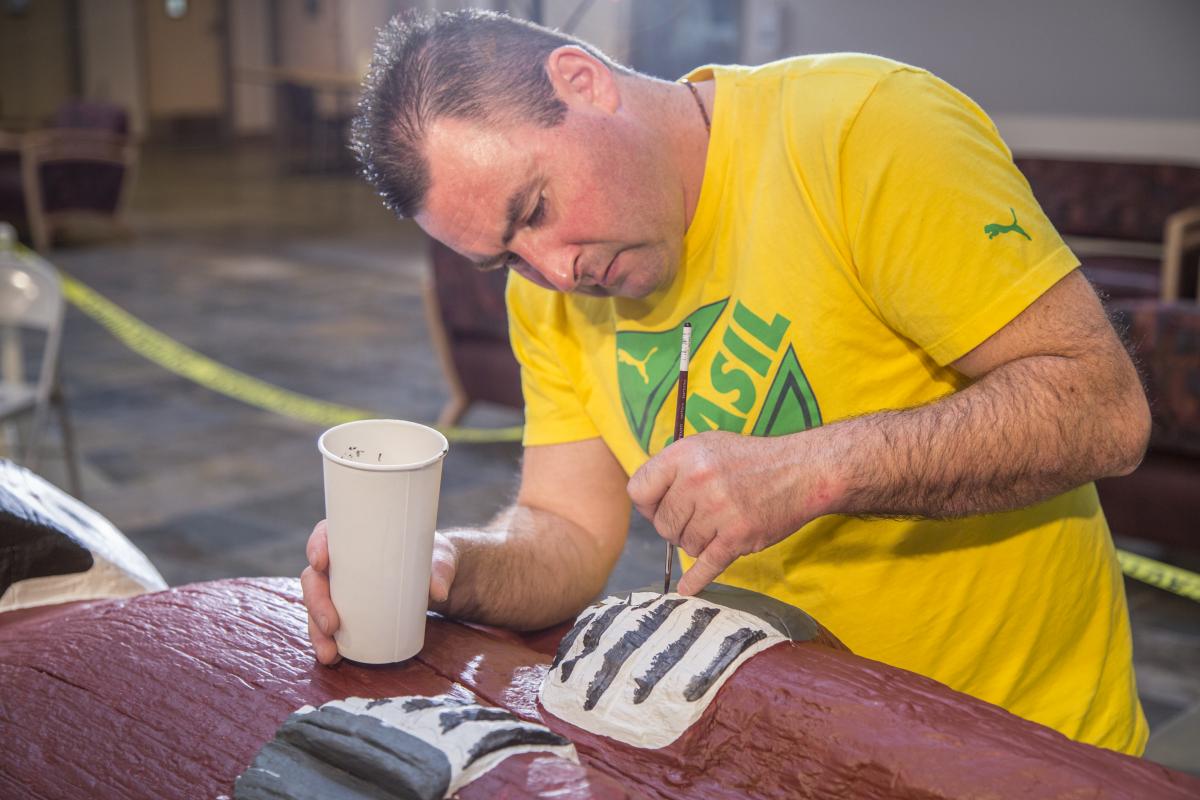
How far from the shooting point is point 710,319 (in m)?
1.35

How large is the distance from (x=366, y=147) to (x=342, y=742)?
2.23 feet

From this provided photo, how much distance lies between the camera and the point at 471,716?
99cm

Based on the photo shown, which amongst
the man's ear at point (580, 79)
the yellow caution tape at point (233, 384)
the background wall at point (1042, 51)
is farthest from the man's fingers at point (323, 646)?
the background wall at point (1042, 51)

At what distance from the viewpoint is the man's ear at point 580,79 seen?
1.27 meters

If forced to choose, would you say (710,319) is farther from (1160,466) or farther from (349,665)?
(1160,466)

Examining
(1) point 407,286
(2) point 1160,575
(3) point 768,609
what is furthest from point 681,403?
(1) point 407,286

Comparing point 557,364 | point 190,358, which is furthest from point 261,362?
point 557,364

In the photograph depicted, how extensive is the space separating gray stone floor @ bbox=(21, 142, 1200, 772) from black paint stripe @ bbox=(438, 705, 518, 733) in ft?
2.31

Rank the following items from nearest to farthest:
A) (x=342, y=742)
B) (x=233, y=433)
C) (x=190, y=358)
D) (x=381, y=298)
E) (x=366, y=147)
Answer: (x=342, y=742), (x=366, y=147), (x=233, y=433), (x=190, y=358), (x=381, y=298)

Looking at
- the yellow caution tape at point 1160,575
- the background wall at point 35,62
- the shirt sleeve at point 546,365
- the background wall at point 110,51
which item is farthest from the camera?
the background wall at point 110,51

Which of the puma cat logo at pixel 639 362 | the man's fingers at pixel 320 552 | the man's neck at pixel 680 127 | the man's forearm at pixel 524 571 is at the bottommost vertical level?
the man's forearm at pixel 524 571

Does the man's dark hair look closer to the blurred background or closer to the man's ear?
the man's ear

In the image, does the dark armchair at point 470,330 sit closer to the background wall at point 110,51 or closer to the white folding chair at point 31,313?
the white folding chair at point 31,313

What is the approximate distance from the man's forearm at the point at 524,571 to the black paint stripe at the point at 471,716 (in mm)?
314
